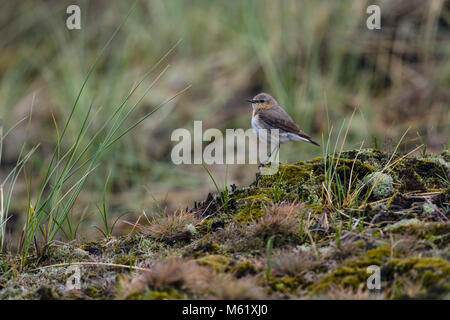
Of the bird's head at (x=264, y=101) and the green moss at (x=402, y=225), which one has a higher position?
the bird's head at (x=264, y=101)

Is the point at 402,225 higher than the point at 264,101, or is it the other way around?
the point at 264,101

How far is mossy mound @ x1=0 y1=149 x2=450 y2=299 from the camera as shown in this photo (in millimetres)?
2514

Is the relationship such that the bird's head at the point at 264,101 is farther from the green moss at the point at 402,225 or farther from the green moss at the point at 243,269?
the green moss at the point at 243,269

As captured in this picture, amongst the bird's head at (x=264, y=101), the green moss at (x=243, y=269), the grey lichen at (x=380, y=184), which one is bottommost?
the green moss at (x=243, y=269)

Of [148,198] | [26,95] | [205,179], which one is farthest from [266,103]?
[26,95]

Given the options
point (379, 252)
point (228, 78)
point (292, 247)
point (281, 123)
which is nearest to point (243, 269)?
point (292, 247)

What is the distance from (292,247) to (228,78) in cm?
552

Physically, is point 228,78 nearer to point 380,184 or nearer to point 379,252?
point 380,184

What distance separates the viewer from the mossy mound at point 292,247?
251 centimetres

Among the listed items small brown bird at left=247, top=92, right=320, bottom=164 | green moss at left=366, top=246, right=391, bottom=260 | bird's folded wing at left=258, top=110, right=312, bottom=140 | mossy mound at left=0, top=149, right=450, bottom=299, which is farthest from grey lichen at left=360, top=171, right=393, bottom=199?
bird's folded wing at left=258, top=110, right=312, bottom=140

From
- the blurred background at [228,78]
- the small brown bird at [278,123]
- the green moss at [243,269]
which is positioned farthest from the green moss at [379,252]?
the blurred background at [228,78]

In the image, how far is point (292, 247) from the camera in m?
2.93

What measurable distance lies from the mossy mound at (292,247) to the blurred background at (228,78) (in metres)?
3.13

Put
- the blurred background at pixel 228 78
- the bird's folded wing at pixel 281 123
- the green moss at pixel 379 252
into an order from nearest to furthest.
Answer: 1. the green moss at pixel 379 252
2. the bird's folded wing at pixel 281 123
3. the blurred background at pixel 228 78
